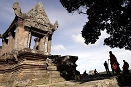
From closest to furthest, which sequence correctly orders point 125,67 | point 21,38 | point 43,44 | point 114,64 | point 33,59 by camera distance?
point 33,59, point 114,64, point 125,67, point 21,38, point 43,44

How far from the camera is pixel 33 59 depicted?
6848 mm

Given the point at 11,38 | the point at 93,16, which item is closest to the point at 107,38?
the point at 93,16

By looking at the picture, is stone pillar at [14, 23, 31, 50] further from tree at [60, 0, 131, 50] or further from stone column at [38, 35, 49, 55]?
tree at [60, 0, 131, 50]

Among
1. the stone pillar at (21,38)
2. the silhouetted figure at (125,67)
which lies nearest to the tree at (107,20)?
the silhouetted figure at (125,67)

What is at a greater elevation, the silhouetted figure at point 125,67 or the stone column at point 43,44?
the stone column at point 43,44

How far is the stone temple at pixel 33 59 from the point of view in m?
6.61

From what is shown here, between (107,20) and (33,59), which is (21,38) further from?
(107,20)

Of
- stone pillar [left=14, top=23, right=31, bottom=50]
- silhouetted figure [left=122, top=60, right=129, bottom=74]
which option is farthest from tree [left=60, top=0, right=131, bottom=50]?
stone pillar [left=14, top=23, right=31, bottom=50]

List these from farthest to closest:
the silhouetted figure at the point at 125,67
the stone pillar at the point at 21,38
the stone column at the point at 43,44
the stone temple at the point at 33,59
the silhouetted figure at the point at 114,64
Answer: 1. the stone column at the point at 43,44
2. the stone pillar at the point at 21,38
3. the silhouetted figure at the point at 125,67
4. the silhouetted figure at the point at 114,64
5. the stone temple at the point at 33,59

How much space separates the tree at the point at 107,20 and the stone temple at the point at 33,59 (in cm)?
310

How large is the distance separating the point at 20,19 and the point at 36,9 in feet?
7.05

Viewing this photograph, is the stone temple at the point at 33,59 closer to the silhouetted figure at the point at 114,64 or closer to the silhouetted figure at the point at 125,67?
the silhouetted figure at the point at 114,64

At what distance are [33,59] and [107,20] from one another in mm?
7654

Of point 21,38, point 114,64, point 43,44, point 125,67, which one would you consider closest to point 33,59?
point 21,38
